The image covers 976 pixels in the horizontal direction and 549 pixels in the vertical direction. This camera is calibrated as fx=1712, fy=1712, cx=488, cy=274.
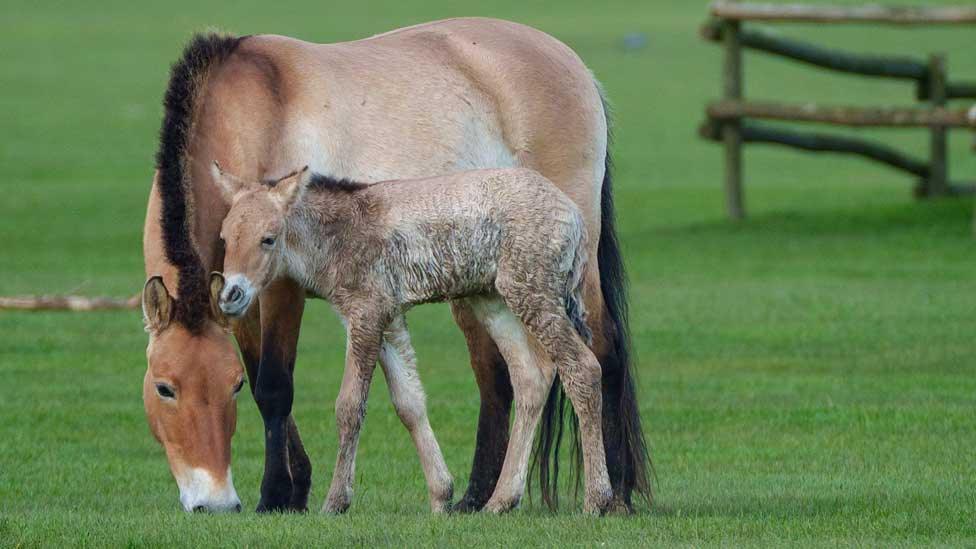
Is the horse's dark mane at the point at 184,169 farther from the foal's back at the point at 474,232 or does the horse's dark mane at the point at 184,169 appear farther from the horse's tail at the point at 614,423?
the horse's tail at the point at 614,423

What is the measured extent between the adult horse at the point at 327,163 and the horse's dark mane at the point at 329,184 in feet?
A: 1.37

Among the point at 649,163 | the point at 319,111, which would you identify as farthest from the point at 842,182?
the point at 319,111

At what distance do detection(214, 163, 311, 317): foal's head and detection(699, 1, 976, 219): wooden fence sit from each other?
13266mm

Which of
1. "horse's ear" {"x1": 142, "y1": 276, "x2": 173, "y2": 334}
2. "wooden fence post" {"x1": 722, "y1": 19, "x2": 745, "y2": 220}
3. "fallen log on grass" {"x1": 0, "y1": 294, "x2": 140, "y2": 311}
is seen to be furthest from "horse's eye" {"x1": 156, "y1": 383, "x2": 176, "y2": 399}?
"wooden fence post" {"x1": 722, "y1": 19, "x2": 745, "y2": 220}

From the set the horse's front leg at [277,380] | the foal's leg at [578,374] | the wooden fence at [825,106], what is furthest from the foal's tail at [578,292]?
the wooden fence at [825,106]

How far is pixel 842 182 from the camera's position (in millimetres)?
30500

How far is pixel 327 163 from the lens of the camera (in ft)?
27.0

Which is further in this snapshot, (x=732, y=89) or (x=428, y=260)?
(x=732, y=89)

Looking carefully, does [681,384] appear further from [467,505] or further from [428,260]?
[428,260]

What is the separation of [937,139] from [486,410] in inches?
573

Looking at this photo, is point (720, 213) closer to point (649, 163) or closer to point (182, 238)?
point (649, 163)

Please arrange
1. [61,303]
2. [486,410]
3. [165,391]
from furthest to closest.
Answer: [61,303] < [486,410] < [165,391]

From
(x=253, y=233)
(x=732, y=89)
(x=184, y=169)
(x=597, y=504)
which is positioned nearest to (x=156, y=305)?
(x=253, y=233)

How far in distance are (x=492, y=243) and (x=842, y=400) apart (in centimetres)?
469
